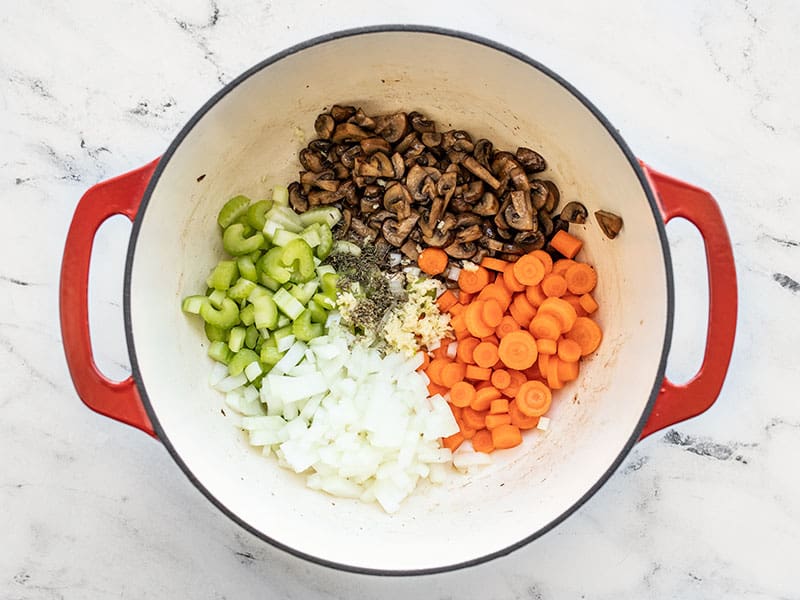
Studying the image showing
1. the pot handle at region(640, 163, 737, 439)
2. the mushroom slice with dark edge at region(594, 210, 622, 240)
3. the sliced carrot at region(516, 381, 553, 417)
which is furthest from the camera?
the sliced carrot at region(516, 381, 553, 417)

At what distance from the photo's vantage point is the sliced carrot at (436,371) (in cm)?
205

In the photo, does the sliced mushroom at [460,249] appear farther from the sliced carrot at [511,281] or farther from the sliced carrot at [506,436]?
the sliced carrot at [506,436]

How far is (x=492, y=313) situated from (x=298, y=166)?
2.11 ft

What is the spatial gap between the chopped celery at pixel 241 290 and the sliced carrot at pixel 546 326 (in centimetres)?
71

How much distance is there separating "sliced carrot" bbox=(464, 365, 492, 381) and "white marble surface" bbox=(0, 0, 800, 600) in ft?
1.42

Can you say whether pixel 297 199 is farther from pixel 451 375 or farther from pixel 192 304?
pixel 451 375

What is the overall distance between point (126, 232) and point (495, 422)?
107cm

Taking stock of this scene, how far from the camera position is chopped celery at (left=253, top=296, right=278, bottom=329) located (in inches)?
76.4

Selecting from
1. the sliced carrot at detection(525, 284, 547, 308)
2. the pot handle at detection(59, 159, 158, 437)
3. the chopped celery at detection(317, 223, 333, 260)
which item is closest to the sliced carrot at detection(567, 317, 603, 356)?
the sliced carrot at detection(525, 284, 547, 308)

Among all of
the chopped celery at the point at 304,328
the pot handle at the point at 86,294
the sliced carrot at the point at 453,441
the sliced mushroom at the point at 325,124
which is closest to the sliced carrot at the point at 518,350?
the sliced carrot at the point at 453,441

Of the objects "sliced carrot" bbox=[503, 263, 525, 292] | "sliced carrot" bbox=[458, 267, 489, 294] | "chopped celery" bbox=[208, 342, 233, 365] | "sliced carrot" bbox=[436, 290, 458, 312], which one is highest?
"sliced carrot" bbox=[503, 263, 525, 292]

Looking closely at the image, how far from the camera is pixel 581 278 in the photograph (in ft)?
6.59

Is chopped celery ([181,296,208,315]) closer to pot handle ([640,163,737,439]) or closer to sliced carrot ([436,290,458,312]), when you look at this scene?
sliced carrot ([436,290,458,312])

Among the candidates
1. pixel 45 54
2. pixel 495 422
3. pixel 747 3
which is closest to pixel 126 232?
pixel 45 54
